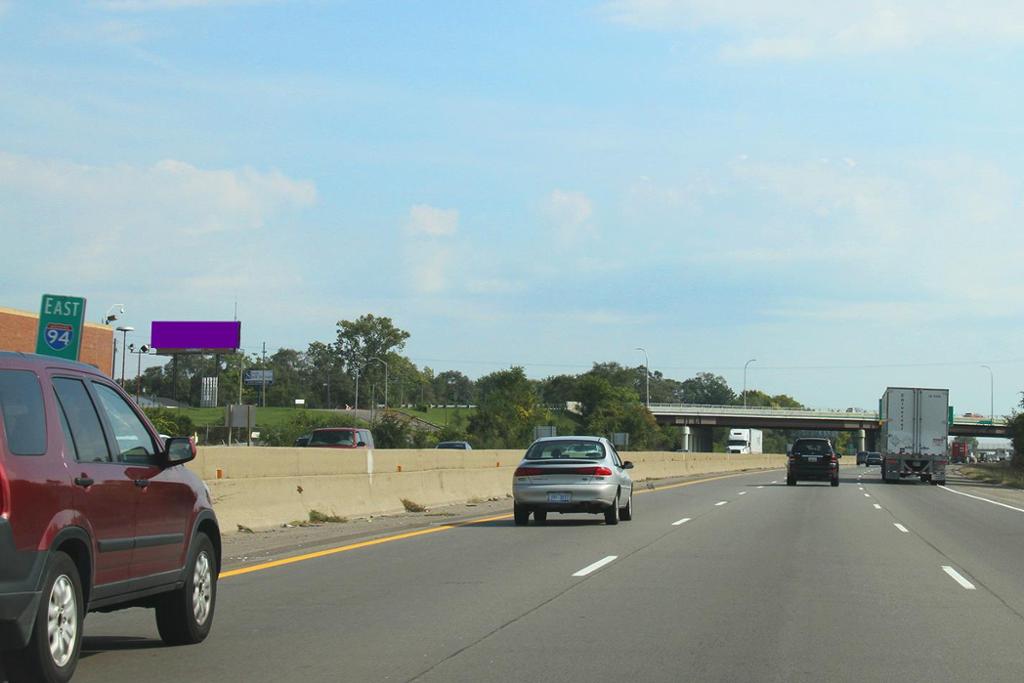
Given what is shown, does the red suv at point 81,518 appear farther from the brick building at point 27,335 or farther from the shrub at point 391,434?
the shrub at point 391,434

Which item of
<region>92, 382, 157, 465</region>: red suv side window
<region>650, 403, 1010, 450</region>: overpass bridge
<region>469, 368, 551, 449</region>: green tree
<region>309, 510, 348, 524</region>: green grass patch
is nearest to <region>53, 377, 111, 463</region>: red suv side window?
<region>92, 382, 157, 465</region>: red suv side window

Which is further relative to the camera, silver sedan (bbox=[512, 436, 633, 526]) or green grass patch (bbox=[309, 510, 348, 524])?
silver sedan (bbox=[512, 436, 633, 526])

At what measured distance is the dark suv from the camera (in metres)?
49.2

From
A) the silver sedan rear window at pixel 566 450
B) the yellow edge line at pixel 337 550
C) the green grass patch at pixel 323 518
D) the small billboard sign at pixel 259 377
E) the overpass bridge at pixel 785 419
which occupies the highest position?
the small billboard sign at pixel 259 377

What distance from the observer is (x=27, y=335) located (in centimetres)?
6512

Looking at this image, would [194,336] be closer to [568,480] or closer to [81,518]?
[568,480]

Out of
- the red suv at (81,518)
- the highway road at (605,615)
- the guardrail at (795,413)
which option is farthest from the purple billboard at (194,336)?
the red suv at (81,518)

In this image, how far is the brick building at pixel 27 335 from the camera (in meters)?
63.0

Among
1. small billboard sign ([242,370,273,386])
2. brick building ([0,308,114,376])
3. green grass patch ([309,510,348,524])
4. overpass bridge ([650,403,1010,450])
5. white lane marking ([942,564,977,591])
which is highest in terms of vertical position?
small billboard sign ([242,370,273,386])

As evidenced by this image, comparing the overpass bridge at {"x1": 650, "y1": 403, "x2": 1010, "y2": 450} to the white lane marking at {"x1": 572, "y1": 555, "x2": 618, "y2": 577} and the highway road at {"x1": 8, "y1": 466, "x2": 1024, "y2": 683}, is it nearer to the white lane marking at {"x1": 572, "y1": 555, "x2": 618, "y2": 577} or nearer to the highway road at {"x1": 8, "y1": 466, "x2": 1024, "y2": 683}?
the highway road at {"x1": 8, "y1": 466, "x2": 1024, "y2": 683}

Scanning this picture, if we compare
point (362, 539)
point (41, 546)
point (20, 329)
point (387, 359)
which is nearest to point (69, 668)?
point (41, 546)

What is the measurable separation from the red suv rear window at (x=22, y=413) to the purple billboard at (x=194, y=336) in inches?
3965

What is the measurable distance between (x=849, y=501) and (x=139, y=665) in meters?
29.4

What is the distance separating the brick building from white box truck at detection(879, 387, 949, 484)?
110 ft
